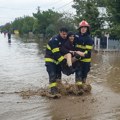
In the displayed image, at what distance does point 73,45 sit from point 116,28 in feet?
57.0

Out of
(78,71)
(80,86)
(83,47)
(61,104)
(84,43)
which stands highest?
(84,43)

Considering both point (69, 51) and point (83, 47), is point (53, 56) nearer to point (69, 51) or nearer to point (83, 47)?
point (69, 51)

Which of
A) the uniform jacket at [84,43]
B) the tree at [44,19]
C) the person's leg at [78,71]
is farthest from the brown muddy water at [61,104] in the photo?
the tree at [44,19]

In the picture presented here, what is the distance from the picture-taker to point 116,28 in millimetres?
26797

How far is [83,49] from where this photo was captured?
9.95m

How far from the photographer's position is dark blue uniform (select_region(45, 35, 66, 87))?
31.2ft

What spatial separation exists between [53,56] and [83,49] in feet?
2.77

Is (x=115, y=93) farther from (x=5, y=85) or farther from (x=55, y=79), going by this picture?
(x=5, y=85)


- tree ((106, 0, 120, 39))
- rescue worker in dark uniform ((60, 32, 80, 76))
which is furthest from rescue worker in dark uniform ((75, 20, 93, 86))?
tree ((106, 0, 120, 39))

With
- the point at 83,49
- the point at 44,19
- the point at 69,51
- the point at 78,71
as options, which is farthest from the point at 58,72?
the point at 44,19

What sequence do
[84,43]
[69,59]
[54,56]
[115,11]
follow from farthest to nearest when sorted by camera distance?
[115,11] < [84,43] < [54,56] < [69,59]

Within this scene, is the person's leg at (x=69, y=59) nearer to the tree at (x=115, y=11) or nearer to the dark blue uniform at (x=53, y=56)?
the dark blue uniform at (x=53, y=56)

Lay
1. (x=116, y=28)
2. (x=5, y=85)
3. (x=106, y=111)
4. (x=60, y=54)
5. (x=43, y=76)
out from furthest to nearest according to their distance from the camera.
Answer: (x=116, y=28), (x=43, y=76), (x=5, y=85), (x=60, y=54), (x=106, y=111)

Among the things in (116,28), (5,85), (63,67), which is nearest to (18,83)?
(5,85)
